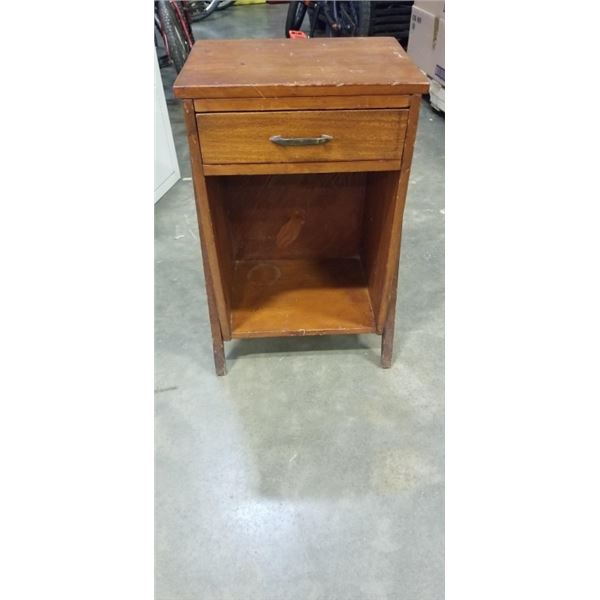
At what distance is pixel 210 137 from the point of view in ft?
2.80

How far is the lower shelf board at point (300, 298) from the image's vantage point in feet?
3.85

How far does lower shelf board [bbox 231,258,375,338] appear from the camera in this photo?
1174 mm

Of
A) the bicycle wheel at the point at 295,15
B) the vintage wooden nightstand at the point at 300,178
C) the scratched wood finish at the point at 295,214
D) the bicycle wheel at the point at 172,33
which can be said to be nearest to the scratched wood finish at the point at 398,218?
the vintage wooden nightstand at the point at 300,178

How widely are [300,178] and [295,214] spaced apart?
4.2 inches

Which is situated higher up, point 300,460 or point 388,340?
point 388,340

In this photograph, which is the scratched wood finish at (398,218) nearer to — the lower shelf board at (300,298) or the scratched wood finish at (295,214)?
the lower shelf board at (300,298)

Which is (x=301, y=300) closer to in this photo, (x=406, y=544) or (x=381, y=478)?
(x=381, y=478)

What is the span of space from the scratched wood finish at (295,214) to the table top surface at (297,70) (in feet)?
1.11

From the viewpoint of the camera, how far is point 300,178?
1.29m

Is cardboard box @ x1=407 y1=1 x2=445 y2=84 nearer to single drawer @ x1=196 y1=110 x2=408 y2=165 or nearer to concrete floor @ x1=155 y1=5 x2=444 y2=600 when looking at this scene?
concrete floor @ x1=155 y1=5 x2=444 y2=600

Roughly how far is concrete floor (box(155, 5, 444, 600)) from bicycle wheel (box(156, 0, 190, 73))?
2.05m

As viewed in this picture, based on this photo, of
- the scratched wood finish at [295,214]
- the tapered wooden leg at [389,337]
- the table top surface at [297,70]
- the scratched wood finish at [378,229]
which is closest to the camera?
the table top surface at [297,70]

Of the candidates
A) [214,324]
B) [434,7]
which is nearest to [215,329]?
[214,324]

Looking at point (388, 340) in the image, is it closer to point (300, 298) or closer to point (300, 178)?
point (300, 298)
